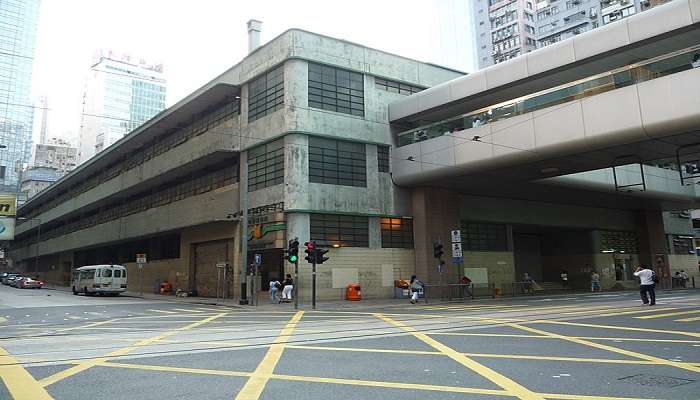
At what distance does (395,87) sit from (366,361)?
26707 millimetres

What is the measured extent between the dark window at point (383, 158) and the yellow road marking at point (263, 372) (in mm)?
20614

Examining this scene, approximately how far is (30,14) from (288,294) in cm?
4582

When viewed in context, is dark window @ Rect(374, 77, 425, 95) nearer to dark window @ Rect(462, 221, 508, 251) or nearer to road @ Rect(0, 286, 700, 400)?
dark window @ Rect(462, 221, 508, 251)

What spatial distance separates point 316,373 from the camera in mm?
7586

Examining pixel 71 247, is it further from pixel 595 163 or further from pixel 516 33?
pixel 516 33

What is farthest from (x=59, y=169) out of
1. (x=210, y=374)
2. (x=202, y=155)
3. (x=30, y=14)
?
(x=210, y=374)

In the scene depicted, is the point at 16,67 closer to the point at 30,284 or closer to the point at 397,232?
the point at 30,284

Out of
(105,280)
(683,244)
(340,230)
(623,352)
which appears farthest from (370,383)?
(683,244)

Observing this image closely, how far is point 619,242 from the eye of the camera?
47.4 metres

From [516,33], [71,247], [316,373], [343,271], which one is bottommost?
[316,373]

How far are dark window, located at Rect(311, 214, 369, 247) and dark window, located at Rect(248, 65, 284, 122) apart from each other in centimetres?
720

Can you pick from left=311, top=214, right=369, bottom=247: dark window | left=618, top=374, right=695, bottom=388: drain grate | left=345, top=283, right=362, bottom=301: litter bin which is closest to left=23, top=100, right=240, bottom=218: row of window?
left=311, top=214, right=369, bottom=247: dark window

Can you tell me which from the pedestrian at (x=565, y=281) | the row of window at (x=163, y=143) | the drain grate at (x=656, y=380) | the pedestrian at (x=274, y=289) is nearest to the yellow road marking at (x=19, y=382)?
the drain grate at (x=656, y=380)

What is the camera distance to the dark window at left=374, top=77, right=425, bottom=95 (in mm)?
32375
